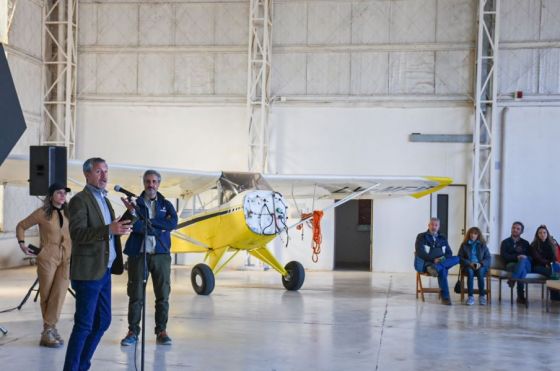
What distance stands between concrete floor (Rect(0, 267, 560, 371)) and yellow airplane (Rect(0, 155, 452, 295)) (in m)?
0.57

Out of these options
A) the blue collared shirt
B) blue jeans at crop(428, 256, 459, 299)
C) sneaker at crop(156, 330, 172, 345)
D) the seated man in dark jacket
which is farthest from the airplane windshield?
the blue collared shirt

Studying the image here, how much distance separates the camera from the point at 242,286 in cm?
1044

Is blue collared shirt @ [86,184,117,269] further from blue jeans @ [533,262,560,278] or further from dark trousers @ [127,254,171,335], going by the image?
blue jeans @ [533,262,560,278]

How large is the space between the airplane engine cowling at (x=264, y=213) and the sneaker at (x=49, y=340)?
139 inches

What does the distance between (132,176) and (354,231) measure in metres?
8.49

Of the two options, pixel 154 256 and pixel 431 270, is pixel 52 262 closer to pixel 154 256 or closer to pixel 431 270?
pixel 154 256

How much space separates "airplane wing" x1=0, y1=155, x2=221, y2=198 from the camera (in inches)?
313

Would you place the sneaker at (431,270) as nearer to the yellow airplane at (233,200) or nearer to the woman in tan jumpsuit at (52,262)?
the yellow airplane at (233,200)

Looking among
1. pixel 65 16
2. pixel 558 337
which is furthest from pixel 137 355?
pixel 65 16

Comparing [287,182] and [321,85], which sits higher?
[321,85]

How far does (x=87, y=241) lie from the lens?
3801 mm

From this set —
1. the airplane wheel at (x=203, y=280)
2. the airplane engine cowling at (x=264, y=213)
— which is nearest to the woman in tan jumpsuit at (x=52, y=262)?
the airplane engine cowling at (x=264, y=213)

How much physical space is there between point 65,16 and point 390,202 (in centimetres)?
811

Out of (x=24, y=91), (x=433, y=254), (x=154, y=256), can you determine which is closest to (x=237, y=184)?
(x=433, y=254)
